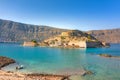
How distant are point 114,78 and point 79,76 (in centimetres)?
777

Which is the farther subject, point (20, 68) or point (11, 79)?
point (20, 68)

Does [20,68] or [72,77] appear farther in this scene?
[20,68]

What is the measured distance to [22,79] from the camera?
4359 cm

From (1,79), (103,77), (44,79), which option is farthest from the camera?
(103,77)

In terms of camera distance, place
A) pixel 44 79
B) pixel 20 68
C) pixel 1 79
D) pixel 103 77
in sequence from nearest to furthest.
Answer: pixel 1 79 < pixel 44 79 < pixel 103 77 < pixel 20 68

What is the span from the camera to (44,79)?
45.7 metres

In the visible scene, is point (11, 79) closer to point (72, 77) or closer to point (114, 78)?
point (72, 77)

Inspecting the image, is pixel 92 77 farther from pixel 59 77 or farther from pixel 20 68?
pixel 20 68

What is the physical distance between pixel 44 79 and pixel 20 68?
18.4m

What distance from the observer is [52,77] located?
4944 centimetres

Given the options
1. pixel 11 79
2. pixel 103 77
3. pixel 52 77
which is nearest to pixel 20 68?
pixel 52 77

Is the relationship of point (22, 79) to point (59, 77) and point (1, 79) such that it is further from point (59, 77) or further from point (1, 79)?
point (59, 77)

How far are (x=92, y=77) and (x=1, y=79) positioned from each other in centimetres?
1976

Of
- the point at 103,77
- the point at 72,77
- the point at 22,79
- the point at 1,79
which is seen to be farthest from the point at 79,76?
the point at 1,79
